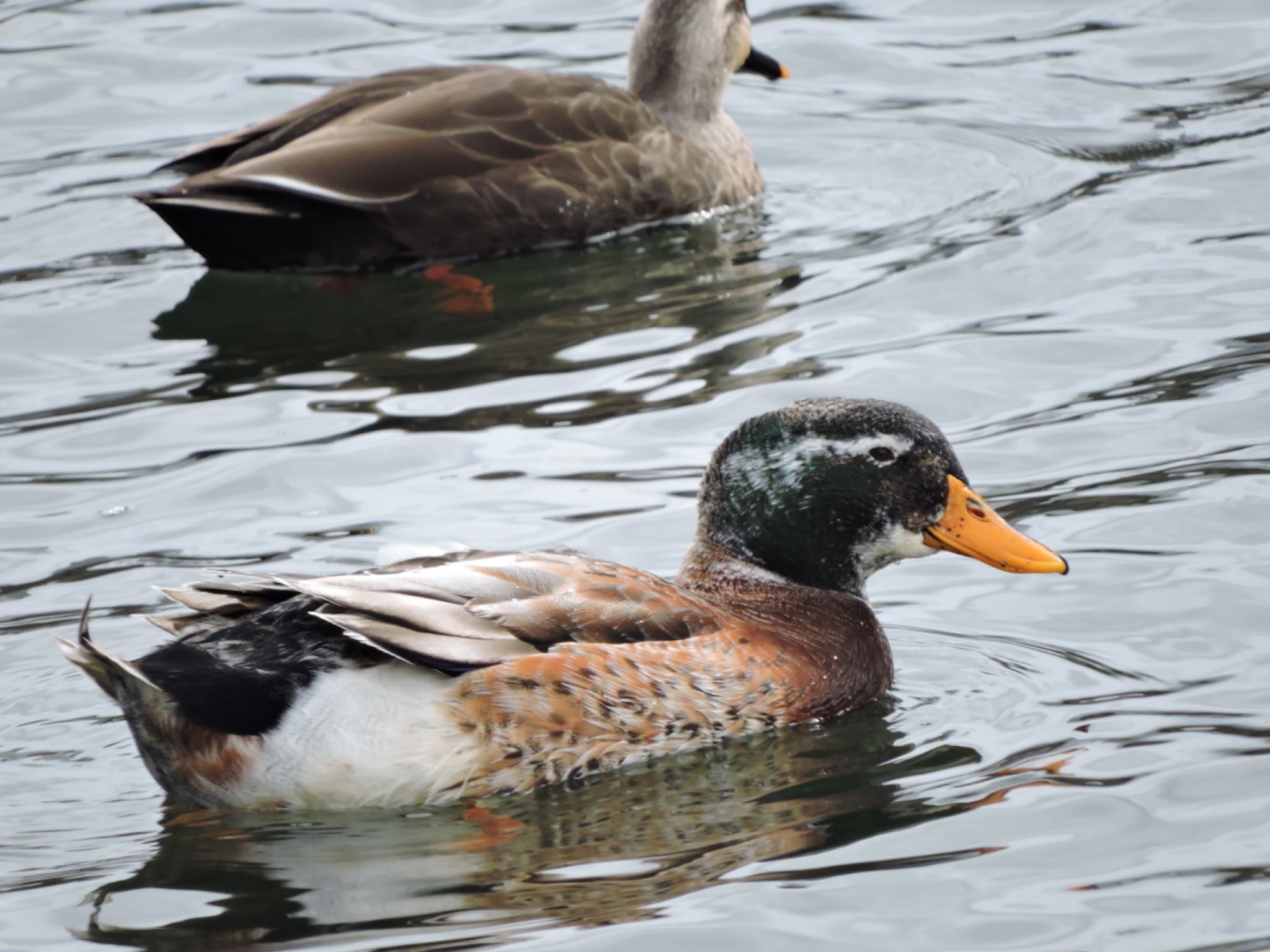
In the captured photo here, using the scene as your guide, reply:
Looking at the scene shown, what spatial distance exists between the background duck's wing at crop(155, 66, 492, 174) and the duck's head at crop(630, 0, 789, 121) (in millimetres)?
1132

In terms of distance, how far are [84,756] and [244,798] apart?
74cm

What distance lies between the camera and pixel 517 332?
31.6 ft

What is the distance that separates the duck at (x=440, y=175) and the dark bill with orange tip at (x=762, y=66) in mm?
1052

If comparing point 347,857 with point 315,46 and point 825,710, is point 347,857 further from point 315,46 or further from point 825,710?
point 315,46

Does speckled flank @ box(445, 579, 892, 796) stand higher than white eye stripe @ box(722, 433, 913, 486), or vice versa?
white eye stripe @ box(722, 433, 913, 486)

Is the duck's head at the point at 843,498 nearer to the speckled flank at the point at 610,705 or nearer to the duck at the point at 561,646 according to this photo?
the duck at the point at 561,646

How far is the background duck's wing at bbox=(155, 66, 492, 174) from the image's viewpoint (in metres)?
10.4

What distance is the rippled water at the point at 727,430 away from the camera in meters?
5.16

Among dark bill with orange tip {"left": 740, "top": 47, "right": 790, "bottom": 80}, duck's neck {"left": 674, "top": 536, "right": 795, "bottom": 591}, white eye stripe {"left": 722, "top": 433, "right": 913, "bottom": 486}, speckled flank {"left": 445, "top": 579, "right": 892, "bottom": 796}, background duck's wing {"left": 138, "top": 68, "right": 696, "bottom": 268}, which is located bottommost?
speckled flank {"left": 445, "top": 579, "right": 892, "bottom": 796}

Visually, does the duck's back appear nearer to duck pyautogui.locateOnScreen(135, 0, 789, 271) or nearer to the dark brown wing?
duck pyautogui.locateOnScreen(135, 0, 789, 271)

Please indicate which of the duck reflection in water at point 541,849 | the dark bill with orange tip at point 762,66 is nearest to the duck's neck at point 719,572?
A: the duck reflection in water at point 541,849

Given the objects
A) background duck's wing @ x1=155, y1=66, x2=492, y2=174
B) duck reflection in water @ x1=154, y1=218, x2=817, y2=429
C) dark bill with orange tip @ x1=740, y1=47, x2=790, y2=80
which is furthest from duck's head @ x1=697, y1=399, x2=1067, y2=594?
dark bill with orange tip @ x1=740, y1=47, x2=790, y2=80

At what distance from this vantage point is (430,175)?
1034 centimetres

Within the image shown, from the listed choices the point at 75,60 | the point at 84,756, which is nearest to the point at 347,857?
the point at 84,756
